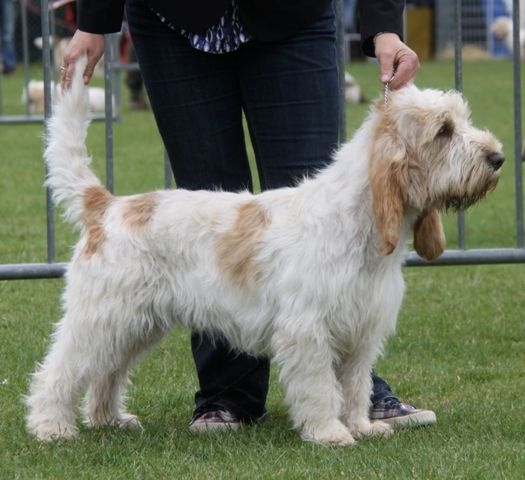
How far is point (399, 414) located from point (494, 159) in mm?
1071

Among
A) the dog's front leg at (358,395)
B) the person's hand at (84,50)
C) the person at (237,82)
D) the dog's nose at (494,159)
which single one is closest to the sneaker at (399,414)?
the person at (237,82)

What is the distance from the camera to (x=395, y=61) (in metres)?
4.07

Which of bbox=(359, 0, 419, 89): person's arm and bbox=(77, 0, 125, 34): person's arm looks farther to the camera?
bbox=(77, 0, 125, 34): person's arm

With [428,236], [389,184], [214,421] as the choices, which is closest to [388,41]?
[389,184]

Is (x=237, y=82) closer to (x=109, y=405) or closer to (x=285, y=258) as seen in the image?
(x=285, y=258)

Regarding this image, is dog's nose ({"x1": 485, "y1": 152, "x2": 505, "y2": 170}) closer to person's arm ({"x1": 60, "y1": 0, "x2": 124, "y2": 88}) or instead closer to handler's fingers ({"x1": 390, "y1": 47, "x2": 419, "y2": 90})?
handler's fingers ({"x1": 390, "y1": 47, "x2": 419, "y2": 90})

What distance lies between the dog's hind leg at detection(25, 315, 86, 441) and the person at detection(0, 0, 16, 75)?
52.5 ft

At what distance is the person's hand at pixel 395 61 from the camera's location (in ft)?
13.2

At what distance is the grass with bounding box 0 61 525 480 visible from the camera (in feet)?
12.8

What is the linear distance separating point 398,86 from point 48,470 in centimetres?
156

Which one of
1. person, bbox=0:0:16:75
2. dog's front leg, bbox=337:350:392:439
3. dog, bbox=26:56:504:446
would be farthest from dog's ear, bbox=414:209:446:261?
person, bbox=0:0:16:75

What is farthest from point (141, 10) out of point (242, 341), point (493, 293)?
point (493, 293)

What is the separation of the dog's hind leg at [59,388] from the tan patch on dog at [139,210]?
1.27 ft

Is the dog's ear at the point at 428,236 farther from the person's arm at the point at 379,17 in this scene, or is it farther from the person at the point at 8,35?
the person at the point at 8,35
